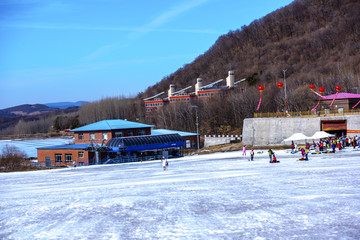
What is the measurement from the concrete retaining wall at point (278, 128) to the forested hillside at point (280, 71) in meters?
19.1

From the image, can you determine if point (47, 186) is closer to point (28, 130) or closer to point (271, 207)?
point (271, 207)

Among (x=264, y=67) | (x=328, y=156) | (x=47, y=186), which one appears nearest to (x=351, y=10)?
(x=264, y=67)

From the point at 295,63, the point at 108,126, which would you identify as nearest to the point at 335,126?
the point at 108,126

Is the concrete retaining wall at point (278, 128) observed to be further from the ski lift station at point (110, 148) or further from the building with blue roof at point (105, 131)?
the building with blue roof at point (105, 131)

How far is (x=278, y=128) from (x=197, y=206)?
117 feet

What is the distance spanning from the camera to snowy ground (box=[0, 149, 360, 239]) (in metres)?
13.0

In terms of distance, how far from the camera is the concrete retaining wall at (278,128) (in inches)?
1770

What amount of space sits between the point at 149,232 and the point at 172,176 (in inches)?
528

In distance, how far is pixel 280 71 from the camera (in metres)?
136

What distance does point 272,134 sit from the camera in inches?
1989

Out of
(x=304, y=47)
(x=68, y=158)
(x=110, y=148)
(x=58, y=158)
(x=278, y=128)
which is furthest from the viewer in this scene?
(x=304, y=47)

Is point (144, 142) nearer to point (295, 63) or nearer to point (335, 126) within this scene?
point (335, 126)

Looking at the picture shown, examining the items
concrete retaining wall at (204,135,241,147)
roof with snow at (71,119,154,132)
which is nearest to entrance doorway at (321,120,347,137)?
concrete retaining wall at (204,135,241,147)

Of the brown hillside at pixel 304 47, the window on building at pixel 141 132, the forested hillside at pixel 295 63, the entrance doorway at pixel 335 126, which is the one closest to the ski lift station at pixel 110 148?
the window on building at pixel 141 132
